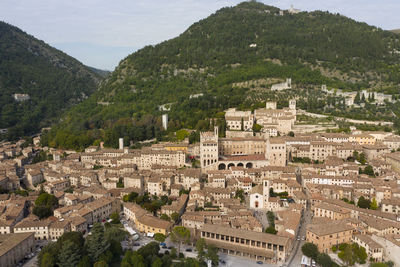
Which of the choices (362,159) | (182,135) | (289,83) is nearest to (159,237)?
(182,135)

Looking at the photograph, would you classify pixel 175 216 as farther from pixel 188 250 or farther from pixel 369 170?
pixel 369 170

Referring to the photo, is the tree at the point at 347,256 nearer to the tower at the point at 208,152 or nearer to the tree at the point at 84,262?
the tree at the point at 84,262

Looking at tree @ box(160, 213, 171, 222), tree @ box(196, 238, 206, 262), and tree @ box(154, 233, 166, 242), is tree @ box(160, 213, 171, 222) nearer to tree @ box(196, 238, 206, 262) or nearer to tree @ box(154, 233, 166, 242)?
tree @ box(154, 233, 166, 242)

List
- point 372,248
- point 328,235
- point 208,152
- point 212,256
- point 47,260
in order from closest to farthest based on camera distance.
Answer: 1. point 47,260
2. point 212,256
3. point 372,248
4. point 328,235
5. point 208,152

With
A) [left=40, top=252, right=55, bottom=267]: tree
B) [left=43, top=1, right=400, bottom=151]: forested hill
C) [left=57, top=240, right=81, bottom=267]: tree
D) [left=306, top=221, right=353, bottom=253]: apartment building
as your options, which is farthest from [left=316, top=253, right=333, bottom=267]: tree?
[left=43, top=1, right=400, bottom=151]: forested hill

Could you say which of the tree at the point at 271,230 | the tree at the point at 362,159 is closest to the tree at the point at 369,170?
the tree at the point at 362,159
